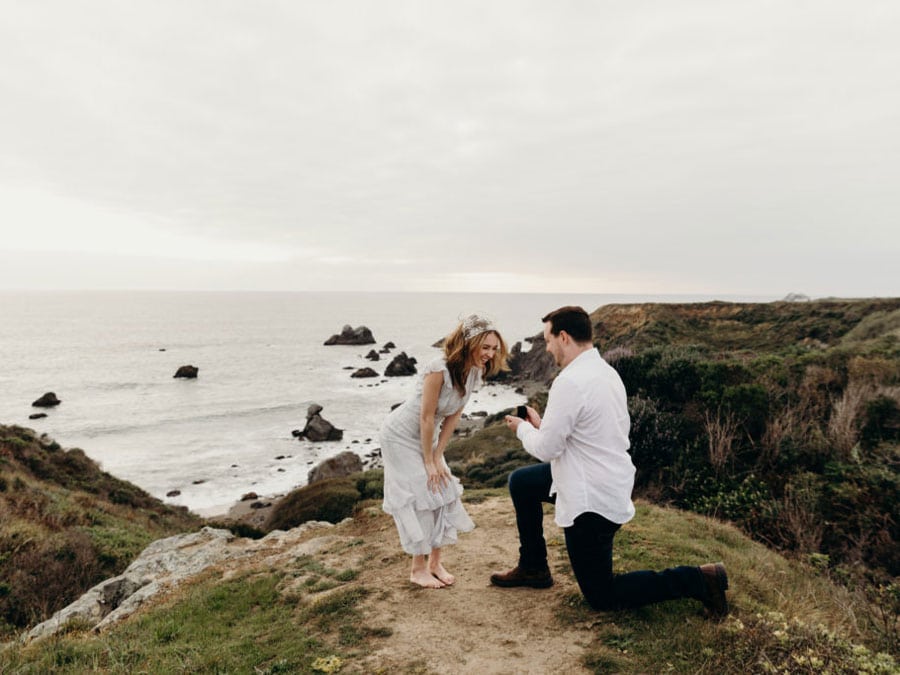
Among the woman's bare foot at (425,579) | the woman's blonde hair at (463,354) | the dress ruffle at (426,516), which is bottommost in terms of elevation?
the woman's bare foot at (425,579)

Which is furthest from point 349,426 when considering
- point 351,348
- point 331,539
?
point 351,348

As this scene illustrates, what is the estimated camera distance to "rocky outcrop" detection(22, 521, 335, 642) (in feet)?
24.6

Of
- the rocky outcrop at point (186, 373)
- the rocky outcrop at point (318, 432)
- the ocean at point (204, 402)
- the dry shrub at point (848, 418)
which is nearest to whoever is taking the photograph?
the dry shrub at point (848, 418)

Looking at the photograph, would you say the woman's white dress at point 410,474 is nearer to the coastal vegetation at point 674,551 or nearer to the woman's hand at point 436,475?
the woman's hand at point 436,475

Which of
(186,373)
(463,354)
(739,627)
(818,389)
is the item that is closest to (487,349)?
(463,354)

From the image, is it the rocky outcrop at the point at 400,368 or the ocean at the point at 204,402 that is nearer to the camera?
the ocean at the point at 204,402

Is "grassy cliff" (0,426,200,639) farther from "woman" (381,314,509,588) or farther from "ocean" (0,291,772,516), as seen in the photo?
"woman" (381,314,509,588)

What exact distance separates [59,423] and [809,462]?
5397 cm

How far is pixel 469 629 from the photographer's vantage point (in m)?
4.52

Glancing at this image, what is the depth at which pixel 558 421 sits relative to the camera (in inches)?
153

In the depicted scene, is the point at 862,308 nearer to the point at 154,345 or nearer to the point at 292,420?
the point at 292,420

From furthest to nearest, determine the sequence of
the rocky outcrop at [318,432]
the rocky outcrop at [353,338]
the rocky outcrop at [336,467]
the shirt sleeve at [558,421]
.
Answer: the rocky outcrop at [353,338]
the rocky outcrop at [318,432]
the rocky outcrop at [336,467]
the shirt sleeve at [558,421]

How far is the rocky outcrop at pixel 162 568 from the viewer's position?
7496 millimetres

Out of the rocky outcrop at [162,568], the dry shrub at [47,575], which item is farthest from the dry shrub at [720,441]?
the dry shrub at [47,575]
